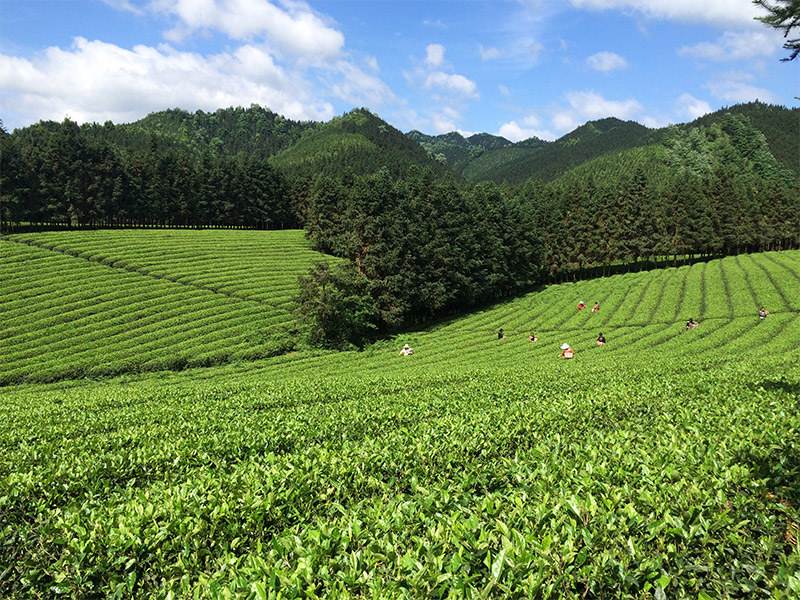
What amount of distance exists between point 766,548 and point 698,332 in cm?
3788

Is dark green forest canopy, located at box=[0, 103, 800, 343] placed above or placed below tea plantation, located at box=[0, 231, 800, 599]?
above

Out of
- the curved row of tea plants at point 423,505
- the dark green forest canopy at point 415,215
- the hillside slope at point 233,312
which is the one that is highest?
the dark green forest canopy at point 415,215

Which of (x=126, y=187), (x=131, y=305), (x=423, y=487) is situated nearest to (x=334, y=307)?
(x=131, y=305)

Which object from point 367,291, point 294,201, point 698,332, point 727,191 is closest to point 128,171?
point 294,201

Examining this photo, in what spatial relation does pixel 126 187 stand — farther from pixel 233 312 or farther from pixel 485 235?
pixel 485 235

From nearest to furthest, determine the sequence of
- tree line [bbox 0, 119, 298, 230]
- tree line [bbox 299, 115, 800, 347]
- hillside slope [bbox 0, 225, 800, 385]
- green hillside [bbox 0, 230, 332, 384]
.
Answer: hillside slope [bbox 0, 225, 800, 385] → green hillside [bbox 0, 230, 332, 384] → tree line [bbox 299, 115, 800, 347] → tree line [bbox 0, 119, 298, 230]

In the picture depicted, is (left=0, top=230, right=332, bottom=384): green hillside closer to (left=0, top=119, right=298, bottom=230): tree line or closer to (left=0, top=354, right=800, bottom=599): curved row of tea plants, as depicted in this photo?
(left=0, top=119, right=298, bottom=230): tree line

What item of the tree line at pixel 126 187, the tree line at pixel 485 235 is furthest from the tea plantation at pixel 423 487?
the tree line at pixel 126 187

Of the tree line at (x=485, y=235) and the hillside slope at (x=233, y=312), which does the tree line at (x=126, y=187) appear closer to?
the tree line at (x=485, y=235)

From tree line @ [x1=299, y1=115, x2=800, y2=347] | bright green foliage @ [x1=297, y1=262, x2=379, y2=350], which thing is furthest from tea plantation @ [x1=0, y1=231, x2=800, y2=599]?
tree line @ [x1=299, y1=115, x2=800, y2=347]

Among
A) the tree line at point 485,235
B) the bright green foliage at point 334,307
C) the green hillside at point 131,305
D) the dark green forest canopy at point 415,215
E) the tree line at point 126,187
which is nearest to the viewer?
the green hillside at point 131,305

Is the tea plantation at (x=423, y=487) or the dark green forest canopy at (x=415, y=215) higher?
the dark green forest canopy at (x=415, y=215)

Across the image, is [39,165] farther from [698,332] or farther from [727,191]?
[727,191]

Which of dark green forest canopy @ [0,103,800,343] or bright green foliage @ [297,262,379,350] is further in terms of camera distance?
dark green forest canopy @ [0,103,800,343]
